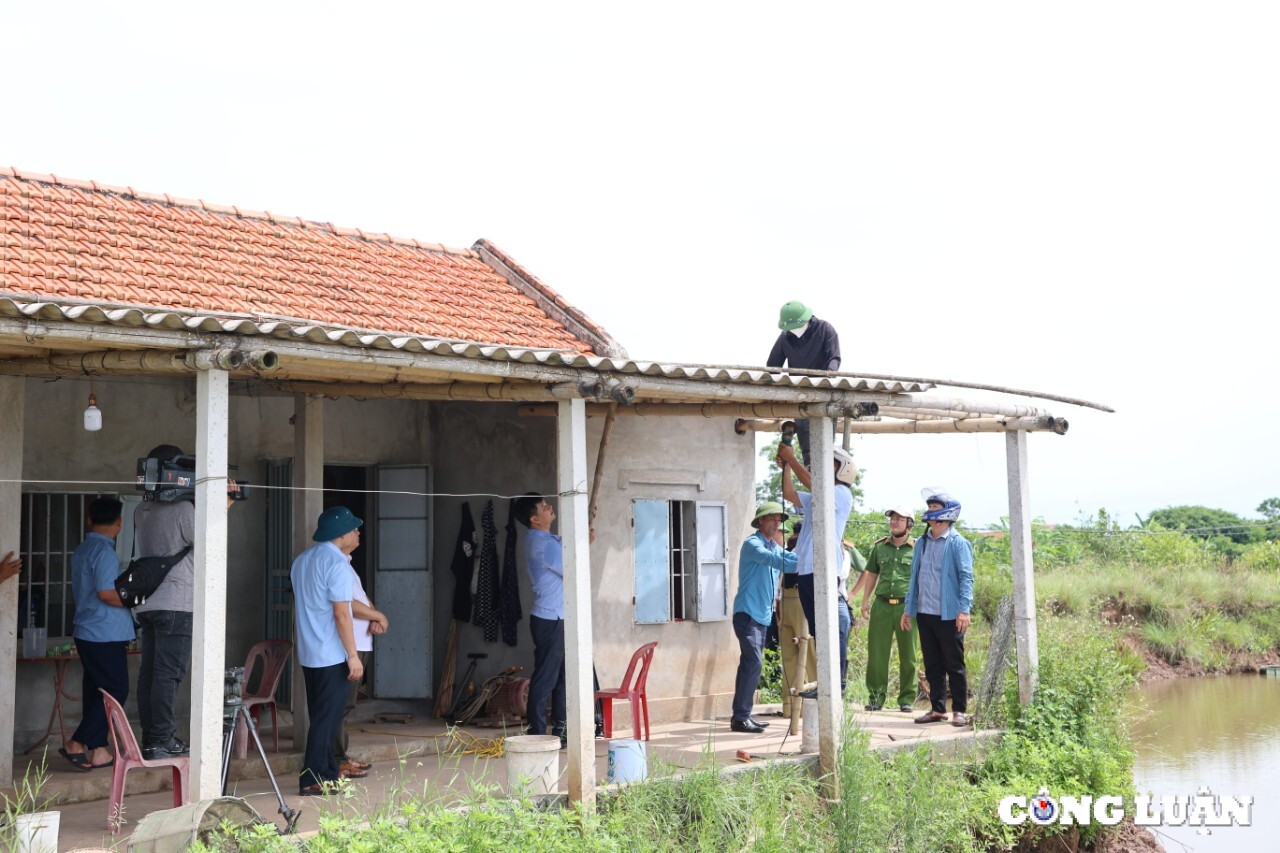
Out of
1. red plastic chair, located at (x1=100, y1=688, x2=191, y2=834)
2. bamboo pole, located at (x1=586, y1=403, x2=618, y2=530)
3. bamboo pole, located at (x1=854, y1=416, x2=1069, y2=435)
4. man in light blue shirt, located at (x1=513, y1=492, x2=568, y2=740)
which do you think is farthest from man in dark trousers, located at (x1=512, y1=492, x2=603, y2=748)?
bamboo pole, located at (x1=854, y1=416, x2=1069, y2=435)

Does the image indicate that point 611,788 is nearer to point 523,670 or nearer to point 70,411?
point 523,670

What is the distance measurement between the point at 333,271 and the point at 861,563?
225 inches

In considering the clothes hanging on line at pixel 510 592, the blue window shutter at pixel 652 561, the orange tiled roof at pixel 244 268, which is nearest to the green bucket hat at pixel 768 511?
the blue window shutter at pixel 652 561

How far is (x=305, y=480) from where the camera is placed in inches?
342

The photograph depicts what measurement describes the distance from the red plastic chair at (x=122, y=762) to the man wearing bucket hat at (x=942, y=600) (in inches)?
233

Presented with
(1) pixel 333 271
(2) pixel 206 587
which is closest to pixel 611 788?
(2) pixel 206 587

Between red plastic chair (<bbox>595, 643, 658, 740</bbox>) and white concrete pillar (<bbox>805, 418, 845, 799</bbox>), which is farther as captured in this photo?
red plastic chair (<bbox>595, 643, 658, 740</bbox>)

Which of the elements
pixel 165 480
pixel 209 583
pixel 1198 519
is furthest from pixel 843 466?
pixel 1198 519

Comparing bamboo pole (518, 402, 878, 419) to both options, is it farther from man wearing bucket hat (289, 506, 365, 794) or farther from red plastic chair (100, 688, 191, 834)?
red plastic chair (100, 688, 191, 834)

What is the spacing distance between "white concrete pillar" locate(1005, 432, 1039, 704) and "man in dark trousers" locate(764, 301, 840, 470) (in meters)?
1.95

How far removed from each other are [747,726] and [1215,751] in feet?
28.0

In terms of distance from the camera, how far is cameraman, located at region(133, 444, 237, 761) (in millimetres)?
7438

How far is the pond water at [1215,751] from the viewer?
41.3 feet

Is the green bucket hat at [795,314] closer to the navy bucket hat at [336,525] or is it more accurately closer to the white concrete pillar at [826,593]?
the white concrete pillar at [826,593]
